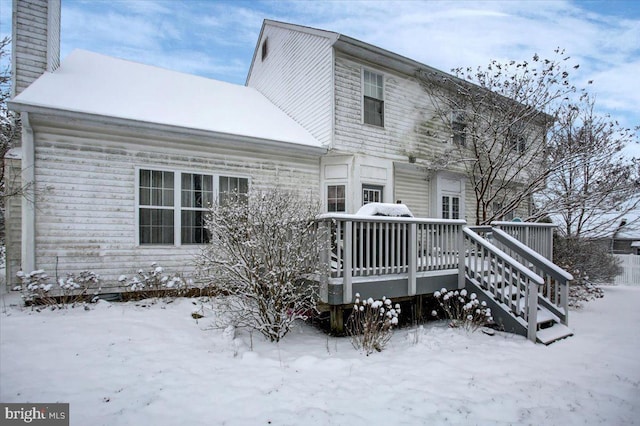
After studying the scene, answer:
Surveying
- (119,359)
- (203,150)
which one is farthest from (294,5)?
(119,359)

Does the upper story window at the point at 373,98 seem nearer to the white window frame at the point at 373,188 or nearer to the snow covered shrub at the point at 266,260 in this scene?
the white window frame at the point at 373,188

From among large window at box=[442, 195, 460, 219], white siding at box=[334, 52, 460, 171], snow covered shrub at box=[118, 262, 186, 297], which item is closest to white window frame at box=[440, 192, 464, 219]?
large window at box=[442, 195, 460, 219]

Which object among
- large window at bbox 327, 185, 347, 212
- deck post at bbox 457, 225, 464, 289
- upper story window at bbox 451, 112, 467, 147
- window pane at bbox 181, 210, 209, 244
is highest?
upper story window at bbox 451, 112, 467, 147

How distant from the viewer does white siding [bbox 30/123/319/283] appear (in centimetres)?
640

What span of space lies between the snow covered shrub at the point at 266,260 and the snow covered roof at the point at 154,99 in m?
3.59

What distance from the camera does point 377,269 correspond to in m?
5.43

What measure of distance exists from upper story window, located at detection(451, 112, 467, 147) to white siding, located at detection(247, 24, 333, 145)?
14.8 ft

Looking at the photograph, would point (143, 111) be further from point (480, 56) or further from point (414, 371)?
point (480, 56)

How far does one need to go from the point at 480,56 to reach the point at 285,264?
9.20 m

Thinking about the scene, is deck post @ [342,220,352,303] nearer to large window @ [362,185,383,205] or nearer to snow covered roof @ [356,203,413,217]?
snow covered roof @ [356,203,413,217]

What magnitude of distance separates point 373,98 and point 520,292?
646cm

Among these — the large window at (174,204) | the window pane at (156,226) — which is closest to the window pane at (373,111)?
the large window at (174,204)

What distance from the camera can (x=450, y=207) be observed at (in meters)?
12.1

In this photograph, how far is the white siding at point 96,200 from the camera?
21.0 ft
